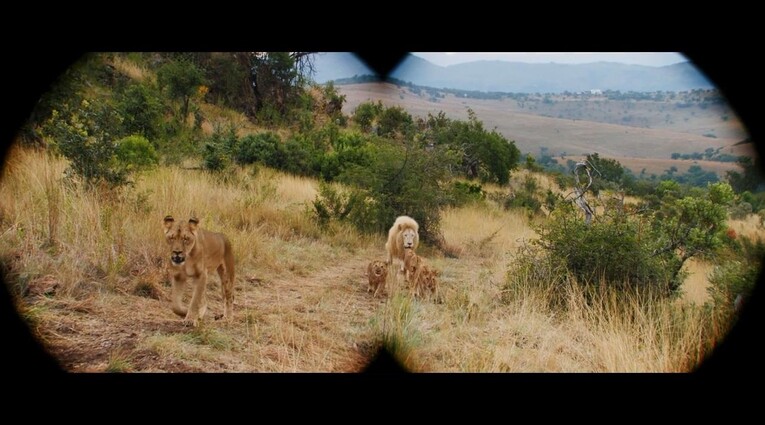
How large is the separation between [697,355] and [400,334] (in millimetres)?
2294

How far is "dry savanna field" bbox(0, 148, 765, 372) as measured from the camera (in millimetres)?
4215

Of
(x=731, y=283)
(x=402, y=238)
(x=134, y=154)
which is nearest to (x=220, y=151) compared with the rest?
(x=134, y=154)

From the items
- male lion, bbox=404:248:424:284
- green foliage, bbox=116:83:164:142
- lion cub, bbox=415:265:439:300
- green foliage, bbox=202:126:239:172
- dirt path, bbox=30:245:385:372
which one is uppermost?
green foliage, bbox=116:83:164:142

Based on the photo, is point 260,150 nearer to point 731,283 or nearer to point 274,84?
point 274,84

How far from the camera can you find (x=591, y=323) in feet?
17.3

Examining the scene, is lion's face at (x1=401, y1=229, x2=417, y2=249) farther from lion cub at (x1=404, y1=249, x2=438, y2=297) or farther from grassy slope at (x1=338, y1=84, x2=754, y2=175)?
grassy slope at (x1=338, y1=84, x2=754, y2=175)

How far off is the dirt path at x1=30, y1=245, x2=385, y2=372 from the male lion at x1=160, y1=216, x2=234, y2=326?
0.49 feet

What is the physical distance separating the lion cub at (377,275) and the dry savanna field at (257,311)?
0.16 meters

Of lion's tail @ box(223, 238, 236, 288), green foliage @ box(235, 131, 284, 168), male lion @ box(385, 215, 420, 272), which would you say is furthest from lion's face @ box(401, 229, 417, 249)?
green foliage @ box(235, 131, 284, 168)

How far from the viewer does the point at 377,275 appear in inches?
264

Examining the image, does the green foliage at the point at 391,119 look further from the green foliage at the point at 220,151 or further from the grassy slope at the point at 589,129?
the green foliage at the point at 220,151

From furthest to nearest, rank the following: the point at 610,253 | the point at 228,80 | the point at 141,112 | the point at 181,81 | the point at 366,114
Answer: the point at 366,114 → the point at 228,80 → the point at 181,81 → the point at 141,112 → the point at 610,253

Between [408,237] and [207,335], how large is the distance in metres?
3.22

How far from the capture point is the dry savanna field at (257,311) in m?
4.21
